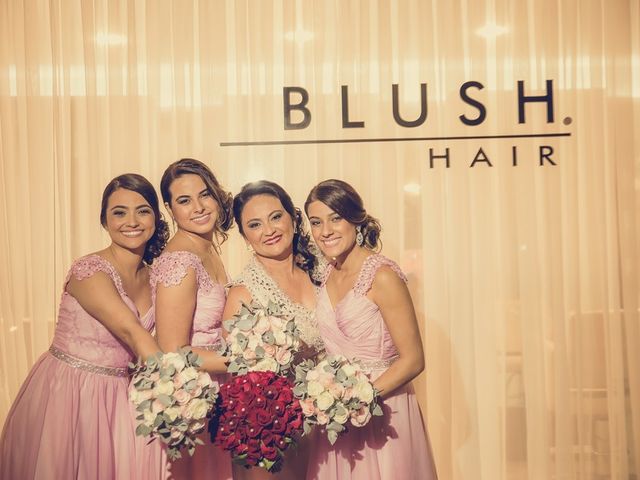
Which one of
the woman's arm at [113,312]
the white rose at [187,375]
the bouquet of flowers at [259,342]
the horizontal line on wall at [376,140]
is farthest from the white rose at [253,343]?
the horizontal line on wall at [376,140]

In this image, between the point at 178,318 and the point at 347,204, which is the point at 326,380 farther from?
the point at 347,204

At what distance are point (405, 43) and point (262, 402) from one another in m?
1.86

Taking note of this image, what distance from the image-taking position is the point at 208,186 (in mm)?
3285

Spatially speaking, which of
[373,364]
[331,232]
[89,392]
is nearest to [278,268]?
[331,232]

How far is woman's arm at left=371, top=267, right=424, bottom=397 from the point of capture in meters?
2.94

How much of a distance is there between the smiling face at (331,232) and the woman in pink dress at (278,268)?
12cm

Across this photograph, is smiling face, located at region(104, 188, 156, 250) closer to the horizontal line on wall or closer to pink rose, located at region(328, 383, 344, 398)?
the horizontal line on wall

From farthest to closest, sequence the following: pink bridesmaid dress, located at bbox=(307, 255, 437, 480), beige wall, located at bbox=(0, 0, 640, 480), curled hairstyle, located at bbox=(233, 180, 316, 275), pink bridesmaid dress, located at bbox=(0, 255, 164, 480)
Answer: beige wall, located at bbox=(0, 0, 640, 480) < curled hairstyle, located at bbox=(233, 180, 316, 275) < pink bridesmaid dress, located at bbox=(0, 255, 164, 480) < pink bridesmaid dress, located at bbox=(307, 255, 437, 480)

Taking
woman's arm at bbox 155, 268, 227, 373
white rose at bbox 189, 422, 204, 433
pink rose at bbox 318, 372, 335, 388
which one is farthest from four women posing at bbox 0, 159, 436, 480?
white rose at bbox 189, 422, 204, 433

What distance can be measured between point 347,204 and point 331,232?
161 millimetres

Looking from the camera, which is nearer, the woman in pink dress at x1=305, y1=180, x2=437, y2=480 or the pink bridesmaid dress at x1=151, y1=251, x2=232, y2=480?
the woman in pink dress at x1=305, y1=180, x2=437, y2=480

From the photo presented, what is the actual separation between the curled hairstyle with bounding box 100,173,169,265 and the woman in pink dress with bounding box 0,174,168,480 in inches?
4.5

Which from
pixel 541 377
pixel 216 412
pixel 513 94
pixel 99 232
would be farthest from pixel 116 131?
pixel 541 377

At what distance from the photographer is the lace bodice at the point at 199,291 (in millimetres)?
3074
